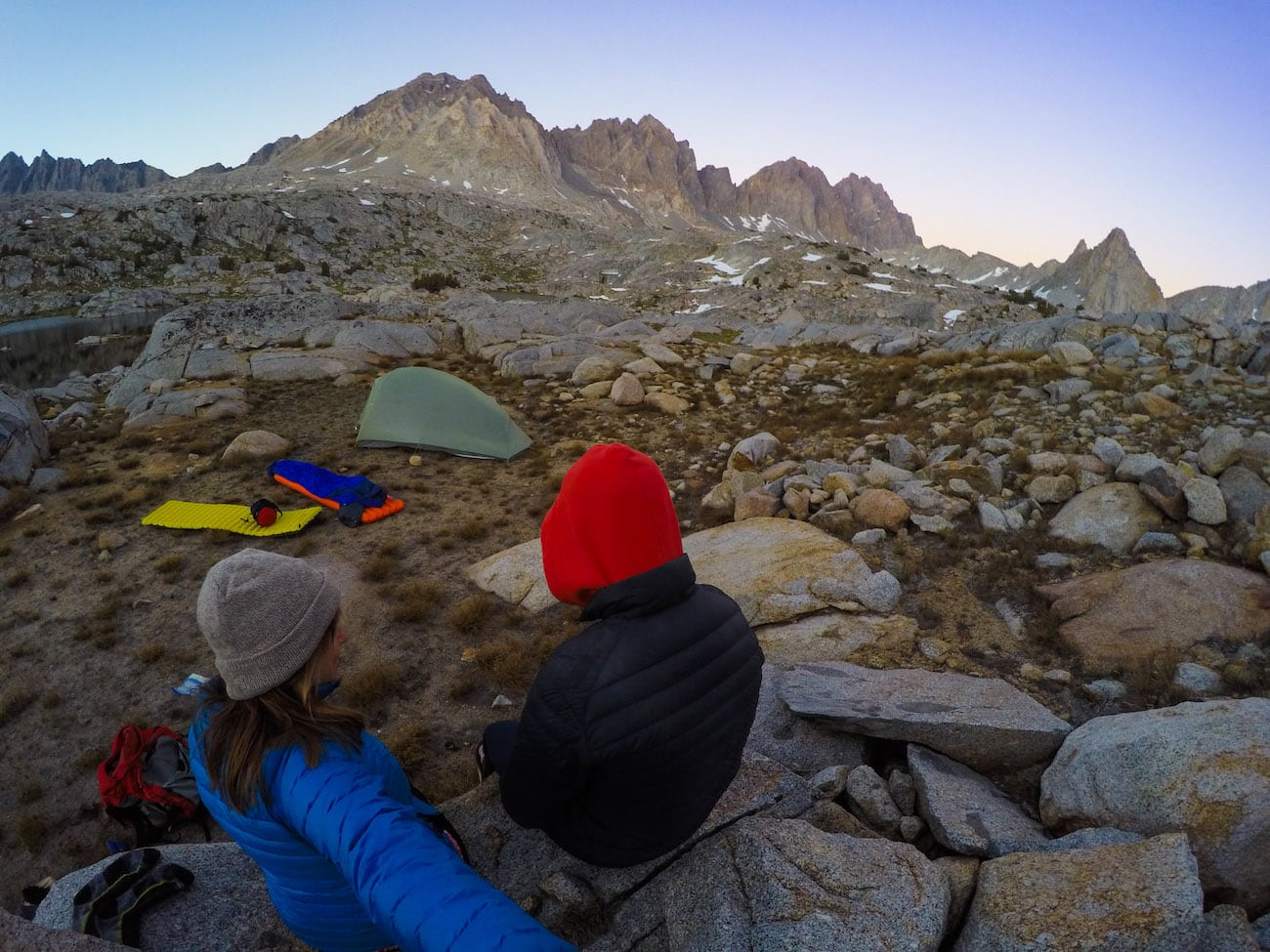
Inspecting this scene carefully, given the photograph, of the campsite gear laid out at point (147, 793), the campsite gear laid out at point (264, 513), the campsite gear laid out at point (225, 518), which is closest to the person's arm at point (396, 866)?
the campsite gear laid out at point (147, 793)

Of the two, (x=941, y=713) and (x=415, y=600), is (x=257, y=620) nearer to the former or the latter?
(x=941, y=713)

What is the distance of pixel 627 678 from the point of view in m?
2.56

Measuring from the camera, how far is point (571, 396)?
1772cm

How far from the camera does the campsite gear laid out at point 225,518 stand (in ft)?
33.7

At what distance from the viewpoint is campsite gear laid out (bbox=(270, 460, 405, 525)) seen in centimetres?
1068

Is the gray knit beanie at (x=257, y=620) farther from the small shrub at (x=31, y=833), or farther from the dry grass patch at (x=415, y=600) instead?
the dry grass patch at (x=415, y=600)

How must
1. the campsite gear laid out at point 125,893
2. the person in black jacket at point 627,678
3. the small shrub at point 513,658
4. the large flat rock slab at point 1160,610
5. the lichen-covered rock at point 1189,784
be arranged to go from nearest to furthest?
1. the person in black jacket at point 627,678
2. the lichen-covered rock at point 1189,784
3. the campsite gear laid out at point 125,893
4. the large flat rock slab at point 1160,610
5. the small shrub at point 513,658

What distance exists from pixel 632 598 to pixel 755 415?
13607 mm

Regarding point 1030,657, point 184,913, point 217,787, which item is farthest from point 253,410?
point 1030,657

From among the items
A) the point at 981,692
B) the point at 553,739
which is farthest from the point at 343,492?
the point at 981,692

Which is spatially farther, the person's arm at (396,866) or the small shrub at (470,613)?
the small shrub at (470,613)

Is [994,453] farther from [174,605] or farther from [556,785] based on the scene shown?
[174,605]

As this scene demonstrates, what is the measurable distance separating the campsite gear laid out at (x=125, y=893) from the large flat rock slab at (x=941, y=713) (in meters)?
4.36

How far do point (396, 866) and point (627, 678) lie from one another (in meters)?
1.05
